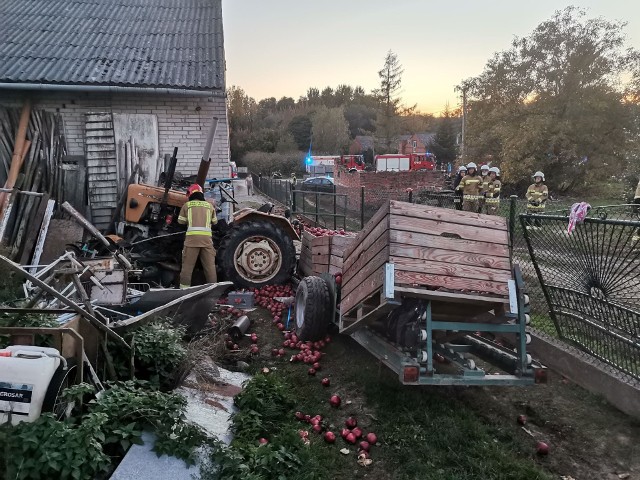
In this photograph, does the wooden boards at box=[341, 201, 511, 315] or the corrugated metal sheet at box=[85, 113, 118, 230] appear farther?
the corrugated metal sheet at box=[85, 113, 118, 230]

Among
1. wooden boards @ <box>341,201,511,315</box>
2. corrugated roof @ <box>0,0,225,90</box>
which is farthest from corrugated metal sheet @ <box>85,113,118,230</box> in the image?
wooden boards @ <box>341,201,511,315</box>

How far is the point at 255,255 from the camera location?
7.49 metres

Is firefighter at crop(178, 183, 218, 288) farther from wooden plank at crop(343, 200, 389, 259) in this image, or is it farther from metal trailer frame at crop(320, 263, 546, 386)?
metal trailer frame at crop(320, 263, 546, 386)

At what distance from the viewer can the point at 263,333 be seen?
6.21m

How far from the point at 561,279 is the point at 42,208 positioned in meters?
6.80

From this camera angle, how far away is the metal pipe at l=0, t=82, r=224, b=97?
8555mm

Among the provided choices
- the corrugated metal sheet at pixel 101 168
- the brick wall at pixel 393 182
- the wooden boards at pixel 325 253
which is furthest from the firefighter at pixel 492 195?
the corrugated metal sheet at pixel 101 168

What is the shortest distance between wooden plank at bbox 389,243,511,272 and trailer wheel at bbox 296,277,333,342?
1.77 metres

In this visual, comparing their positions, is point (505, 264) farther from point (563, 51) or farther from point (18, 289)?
point (563, 51)

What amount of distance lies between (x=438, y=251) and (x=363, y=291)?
2.45 feet

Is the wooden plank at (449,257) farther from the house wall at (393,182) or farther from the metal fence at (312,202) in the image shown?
the house wall at (393,182)

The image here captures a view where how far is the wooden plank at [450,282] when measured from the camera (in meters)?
3.79

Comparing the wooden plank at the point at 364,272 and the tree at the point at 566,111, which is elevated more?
the tree at the point at 566,111

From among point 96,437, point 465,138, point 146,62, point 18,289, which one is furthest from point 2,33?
point 465,138
